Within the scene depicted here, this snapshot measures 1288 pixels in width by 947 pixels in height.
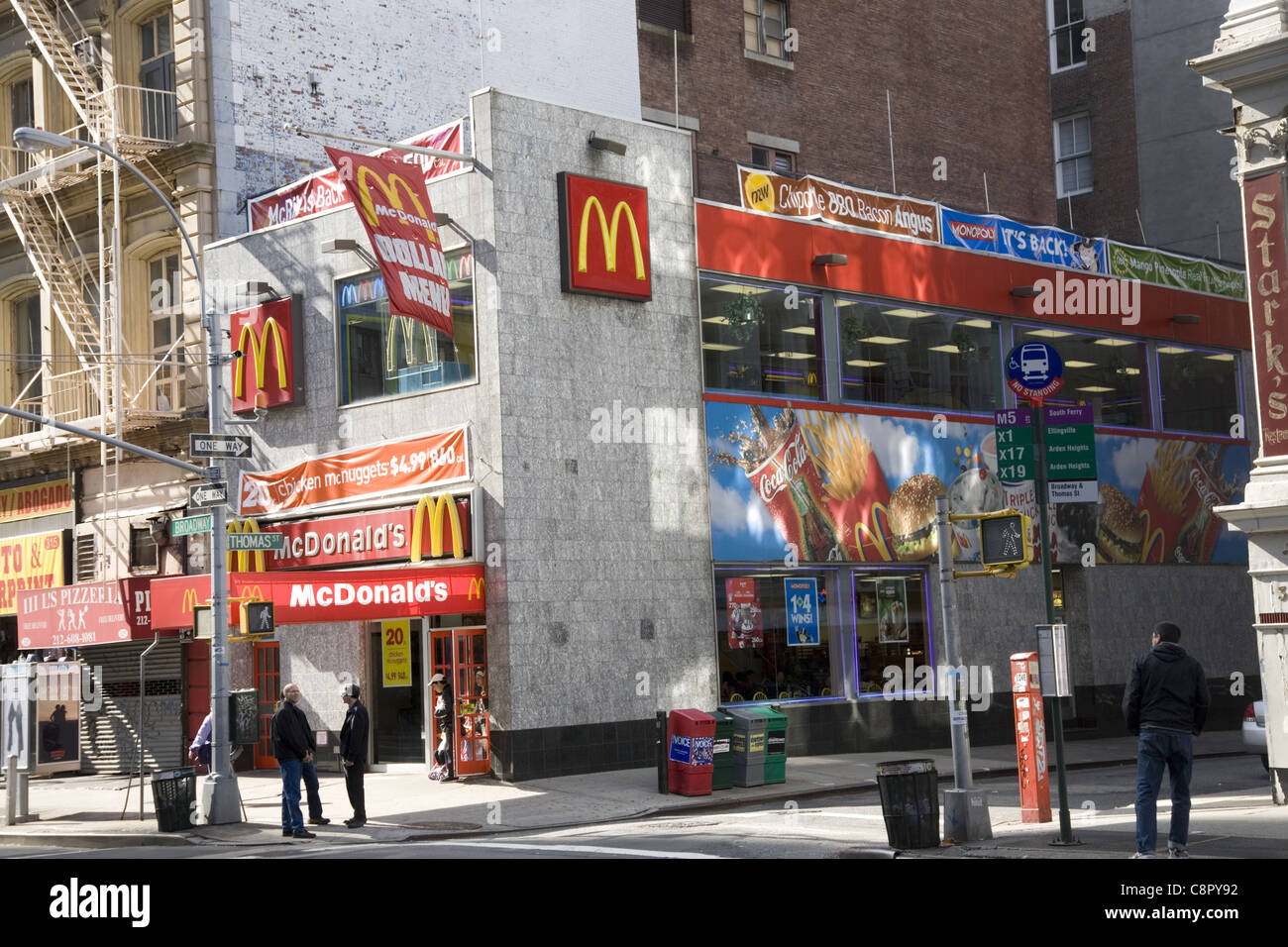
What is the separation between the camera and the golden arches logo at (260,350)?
28.1 meters

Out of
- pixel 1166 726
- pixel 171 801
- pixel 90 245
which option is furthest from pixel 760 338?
pixel 1166 726

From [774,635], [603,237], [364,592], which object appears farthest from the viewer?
[774,635]

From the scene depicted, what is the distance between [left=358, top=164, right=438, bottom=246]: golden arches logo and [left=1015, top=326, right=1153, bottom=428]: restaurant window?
46.8ft

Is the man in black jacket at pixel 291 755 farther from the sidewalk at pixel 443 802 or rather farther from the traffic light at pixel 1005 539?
the traffic light at pixel 1005 539

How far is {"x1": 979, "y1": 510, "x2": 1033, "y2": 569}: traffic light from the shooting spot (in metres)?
15.2

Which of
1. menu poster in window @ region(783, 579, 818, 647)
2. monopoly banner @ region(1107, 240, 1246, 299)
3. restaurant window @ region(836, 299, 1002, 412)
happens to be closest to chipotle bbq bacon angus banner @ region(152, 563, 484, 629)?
menu poster in window @ region(783, 579, 818, 647)

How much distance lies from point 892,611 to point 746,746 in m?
7.74

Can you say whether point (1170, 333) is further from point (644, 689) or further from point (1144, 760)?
point (1144, 760)

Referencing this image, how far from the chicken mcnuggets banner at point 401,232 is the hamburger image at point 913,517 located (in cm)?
981

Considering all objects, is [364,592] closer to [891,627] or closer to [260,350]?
[260,350]

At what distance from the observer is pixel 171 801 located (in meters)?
19.9

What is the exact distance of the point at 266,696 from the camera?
28.3 m

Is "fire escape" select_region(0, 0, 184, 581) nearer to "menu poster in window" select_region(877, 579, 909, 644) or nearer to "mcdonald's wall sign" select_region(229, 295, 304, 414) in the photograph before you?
"mcdonald's wall sign" select_region(229, 295, 304, 414)

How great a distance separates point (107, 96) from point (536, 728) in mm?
15159
